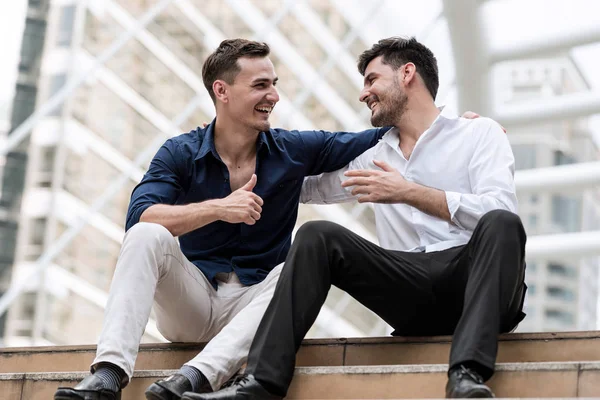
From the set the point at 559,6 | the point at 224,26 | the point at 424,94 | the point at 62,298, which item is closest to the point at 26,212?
the point at 62,298

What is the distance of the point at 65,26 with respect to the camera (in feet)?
71.6

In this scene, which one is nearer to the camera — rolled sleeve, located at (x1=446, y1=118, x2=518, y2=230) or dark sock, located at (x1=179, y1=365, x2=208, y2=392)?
dark sock, located at (x1=179, y1=365, x2=208, y2=392)

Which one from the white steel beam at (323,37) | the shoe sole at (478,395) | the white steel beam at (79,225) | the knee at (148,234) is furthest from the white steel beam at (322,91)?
the shoe sole at (478,395)

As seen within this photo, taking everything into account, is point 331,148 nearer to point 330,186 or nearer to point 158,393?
point 330,186

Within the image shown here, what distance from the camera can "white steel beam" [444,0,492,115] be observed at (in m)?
7.75

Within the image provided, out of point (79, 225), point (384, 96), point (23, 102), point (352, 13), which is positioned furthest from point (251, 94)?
point (23, 102)

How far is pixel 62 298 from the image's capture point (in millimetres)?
20391

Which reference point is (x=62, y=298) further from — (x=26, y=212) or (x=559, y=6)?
(x=559, y=6)

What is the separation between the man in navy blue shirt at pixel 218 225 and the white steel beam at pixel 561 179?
4321 mm

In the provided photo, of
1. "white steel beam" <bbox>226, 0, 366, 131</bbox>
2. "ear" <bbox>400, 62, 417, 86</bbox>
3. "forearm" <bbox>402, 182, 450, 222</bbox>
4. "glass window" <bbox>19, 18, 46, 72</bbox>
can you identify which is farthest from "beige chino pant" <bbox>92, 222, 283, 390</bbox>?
"glass window" <bbox>19, 18, 46, 72</bbox>

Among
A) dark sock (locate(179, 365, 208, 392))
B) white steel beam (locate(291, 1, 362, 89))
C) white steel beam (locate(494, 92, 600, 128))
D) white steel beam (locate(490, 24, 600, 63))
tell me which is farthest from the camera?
white steel beam (locate(291, 1, 362, 89))

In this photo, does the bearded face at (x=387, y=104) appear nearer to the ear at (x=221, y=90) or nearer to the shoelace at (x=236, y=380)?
the ear at (x=221, y=90)

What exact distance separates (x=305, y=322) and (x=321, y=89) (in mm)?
11349

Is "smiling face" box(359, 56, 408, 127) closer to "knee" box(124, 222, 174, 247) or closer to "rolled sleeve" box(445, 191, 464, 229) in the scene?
"rolled sleeve" box(445, 191, 464, 229)
